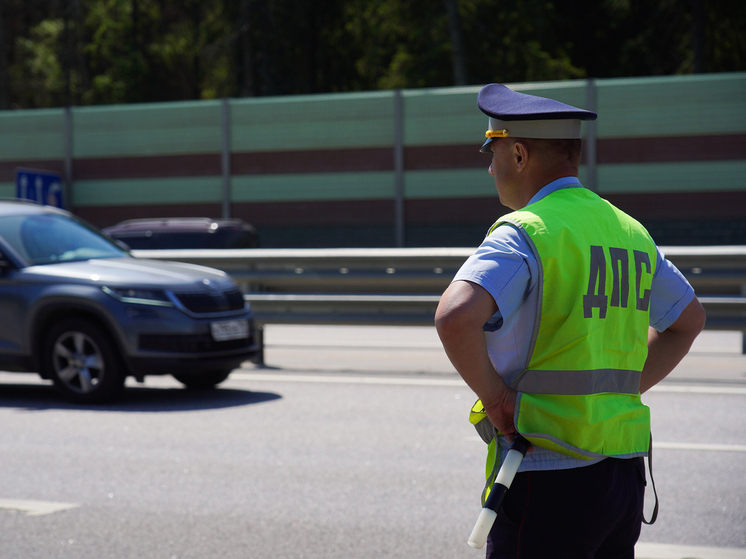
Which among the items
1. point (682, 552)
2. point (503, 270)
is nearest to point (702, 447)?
point (682, 552)

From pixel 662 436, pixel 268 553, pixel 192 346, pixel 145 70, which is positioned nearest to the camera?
pixel 268 553

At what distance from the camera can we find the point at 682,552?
4211 mm

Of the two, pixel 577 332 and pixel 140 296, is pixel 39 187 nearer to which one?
pixel 140 296

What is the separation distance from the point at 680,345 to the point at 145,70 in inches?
1675

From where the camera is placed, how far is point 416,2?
34.6 m

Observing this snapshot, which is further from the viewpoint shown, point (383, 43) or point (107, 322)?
point (383, 43)

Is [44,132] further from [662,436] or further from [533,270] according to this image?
[533,270]

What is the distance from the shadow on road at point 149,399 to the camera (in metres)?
7.90

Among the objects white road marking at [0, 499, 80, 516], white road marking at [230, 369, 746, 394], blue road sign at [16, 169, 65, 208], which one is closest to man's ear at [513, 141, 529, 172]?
white road marking at [0, 499, 80, 516]

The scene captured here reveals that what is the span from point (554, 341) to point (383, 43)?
36.6m

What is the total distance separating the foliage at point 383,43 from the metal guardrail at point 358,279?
2200cm

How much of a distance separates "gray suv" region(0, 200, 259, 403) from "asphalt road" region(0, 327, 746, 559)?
1.06ft

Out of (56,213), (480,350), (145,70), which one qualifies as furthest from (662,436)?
(145,70)

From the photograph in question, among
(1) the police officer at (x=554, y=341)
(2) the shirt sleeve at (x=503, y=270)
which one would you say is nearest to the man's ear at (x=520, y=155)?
(1) the police officer at (x=554, y=341)
